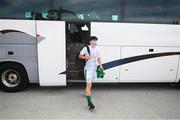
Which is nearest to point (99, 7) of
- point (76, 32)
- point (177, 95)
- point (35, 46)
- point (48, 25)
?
point (76, 32)

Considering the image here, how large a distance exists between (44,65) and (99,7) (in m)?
2.20

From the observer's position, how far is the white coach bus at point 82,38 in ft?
20.0

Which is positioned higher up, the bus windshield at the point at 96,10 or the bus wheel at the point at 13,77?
the bus windshield at the point at 96,10

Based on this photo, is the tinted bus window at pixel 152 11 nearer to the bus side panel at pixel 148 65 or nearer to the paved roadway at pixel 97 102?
the bus side panel at pixel 148 65

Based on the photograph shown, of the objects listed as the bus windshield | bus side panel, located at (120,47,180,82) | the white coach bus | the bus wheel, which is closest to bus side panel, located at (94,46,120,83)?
the white coach bus

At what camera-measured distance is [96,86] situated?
718cm

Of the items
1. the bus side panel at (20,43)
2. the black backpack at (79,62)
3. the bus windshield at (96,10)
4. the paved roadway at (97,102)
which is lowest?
the paved roadway at (97,102)

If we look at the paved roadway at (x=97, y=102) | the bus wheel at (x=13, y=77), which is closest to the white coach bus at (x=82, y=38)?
the bus wheel at (x=13, y=77)

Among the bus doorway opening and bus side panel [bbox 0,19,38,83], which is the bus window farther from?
bus side panel [bbox 0,19,38,83]

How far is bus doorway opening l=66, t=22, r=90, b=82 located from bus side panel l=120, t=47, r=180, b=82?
3.88ft

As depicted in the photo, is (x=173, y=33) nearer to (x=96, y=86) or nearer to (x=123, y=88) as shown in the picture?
(x=123, y=88)

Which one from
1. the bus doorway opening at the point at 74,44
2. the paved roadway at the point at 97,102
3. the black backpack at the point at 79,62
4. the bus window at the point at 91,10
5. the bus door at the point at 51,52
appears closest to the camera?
the paved roadway at the point at 97,102

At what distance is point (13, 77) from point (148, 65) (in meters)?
3.93

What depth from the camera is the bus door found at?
6027 mm
